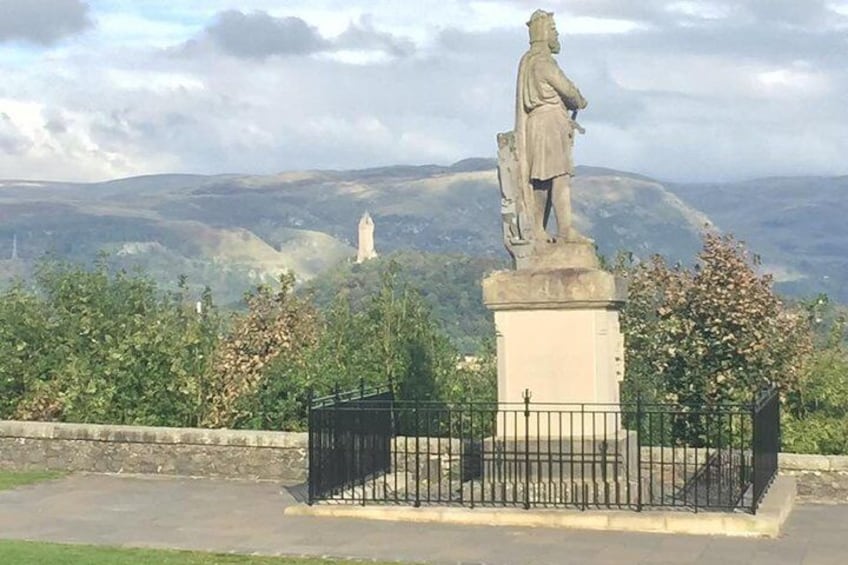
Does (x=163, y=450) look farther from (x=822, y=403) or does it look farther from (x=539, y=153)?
(x=822, y=403)

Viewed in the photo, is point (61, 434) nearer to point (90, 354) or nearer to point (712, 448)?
point (90, 354)

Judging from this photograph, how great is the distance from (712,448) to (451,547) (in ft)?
16.9

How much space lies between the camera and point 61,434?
17.8m

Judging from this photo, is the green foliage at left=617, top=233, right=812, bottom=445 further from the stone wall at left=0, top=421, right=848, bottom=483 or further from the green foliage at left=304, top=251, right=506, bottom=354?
the green foliage at left=304, top=251, right=506, bottom=354

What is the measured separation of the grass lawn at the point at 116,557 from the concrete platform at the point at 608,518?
2151 millimetres

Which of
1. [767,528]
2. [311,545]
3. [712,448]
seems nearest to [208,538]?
[311,545]

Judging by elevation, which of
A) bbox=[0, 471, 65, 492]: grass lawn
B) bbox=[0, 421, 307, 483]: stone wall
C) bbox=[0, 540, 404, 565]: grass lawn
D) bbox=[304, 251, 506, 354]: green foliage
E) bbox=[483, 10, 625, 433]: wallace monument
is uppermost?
bbox=[304, 251, 506, 354]: green foliage

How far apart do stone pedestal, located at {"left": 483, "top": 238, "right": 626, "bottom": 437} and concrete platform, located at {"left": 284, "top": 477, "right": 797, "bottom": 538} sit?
49.5 inches

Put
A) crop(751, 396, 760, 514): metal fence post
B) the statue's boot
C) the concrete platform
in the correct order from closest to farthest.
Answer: the concrete platform, crop(751, 396, 760, 514): metal fence post, the statue's boot

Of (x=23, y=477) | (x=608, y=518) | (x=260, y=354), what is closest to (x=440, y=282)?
(x=260, y=354)

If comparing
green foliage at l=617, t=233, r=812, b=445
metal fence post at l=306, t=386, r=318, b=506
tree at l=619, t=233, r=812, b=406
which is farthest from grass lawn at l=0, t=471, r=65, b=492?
tree at l=619, t=233, r=812, b=406

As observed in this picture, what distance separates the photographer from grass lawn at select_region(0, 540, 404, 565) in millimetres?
11094

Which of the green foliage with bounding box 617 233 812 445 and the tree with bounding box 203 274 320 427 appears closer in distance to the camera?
the green foliage with bounding box 617 233 812 445

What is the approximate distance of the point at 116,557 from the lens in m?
11.4
